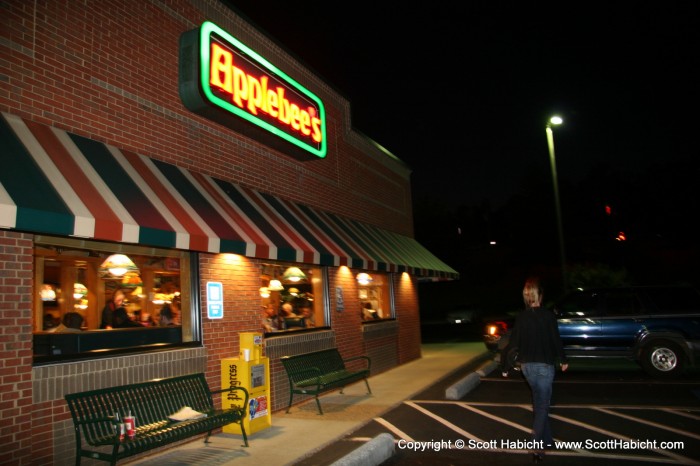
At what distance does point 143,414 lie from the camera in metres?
6.45

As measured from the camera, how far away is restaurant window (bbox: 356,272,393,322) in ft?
45.2

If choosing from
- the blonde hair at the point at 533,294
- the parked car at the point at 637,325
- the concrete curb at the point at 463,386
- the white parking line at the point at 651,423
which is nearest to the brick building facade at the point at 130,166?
the concrete curb at the point at 463,386

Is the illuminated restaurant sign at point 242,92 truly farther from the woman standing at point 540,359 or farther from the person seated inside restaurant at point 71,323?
the woman standing at point 540,359

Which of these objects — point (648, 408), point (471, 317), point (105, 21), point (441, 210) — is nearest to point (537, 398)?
point (648, 408)

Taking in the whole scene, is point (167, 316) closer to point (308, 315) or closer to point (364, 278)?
point (308, 315)

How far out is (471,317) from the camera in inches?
1242

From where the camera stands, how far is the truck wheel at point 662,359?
1125cm

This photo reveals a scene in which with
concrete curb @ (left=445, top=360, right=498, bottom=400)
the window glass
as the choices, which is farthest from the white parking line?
the window glass

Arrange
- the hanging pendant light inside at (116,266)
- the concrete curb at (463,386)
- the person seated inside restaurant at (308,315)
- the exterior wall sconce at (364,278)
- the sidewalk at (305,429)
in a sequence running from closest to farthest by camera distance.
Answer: the sidewalk at (305,429) < the hanging pendant light inside at (116,266) < the concrete curb at (463,386) < the person seated inside restaurant at (308,315) < the exterior wall sconce at (364,278)

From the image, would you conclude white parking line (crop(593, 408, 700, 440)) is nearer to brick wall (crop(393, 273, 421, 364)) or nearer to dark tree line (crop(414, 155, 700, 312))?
brick wall (crop(393, 273, 421, 364))

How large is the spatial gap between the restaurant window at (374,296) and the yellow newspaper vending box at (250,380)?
18.2 feet

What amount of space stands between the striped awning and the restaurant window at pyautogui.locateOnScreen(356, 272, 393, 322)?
3579 millimetres

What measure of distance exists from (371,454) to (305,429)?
7.07 feet

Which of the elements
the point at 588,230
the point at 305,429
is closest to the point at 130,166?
the point at 305,429
